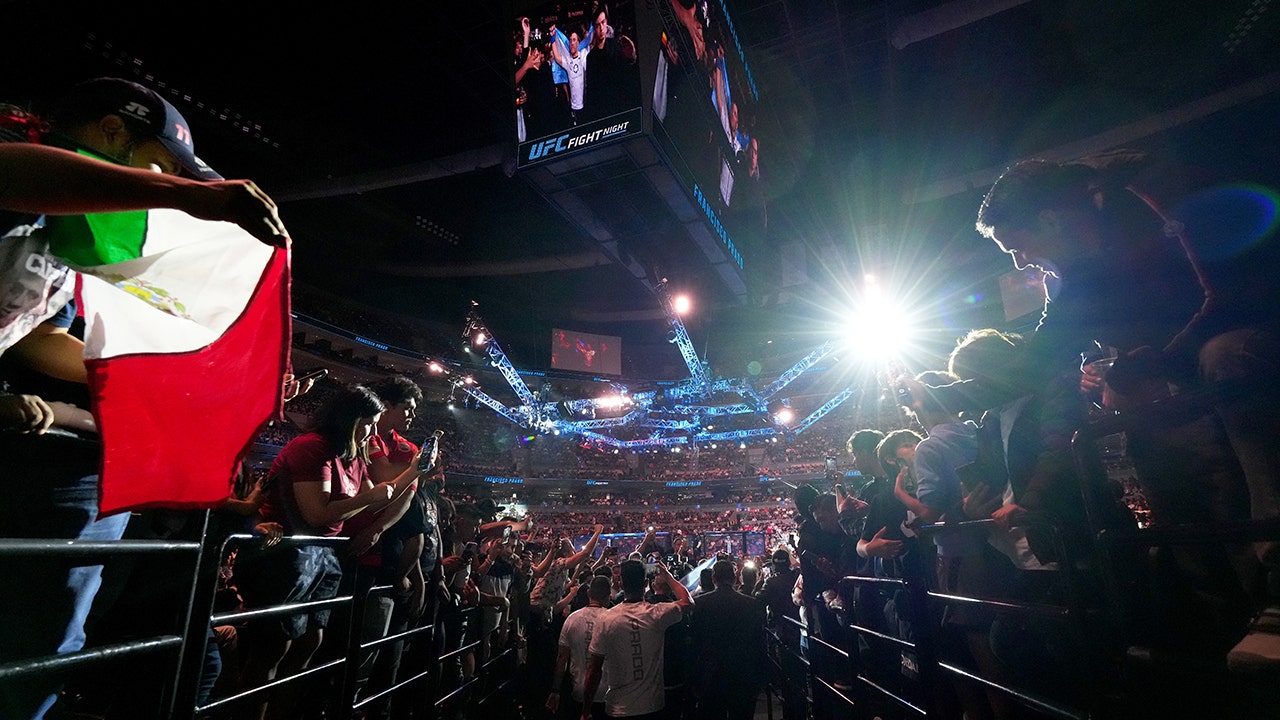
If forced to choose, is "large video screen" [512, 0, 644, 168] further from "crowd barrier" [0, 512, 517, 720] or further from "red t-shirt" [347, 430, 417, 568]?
"crowd barrier" [0, 512, 517, 720]

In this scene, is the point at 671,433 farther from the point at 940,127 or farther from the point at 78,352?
the point at 78,352

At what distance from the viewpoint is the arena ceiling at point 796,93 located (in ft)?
27.0

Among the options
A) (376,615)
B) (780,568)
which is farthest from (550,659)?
(376,615)

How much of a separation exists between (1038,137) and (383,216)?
1780cm

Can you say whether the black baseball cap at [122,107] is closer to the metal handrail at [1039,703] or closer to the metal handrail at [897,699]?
the metal handrail at [1039,703]

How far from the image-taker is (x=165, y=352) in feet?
4.61

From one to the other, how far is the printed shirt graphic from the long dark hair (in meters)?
1.29

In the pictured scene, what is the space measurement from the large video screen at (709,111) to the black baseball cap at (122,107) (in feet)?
15.8

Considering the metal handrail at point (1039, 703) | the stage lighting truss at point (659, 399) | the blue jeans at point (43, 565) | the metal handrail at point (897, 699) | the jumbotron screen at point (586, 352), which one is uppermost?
the jumbotron screen at point (586, 352)

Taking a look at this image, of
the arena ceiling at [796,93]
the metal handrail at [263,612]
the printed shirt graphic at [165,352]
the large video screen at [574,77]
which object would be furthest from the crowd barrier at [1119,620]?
the arena ceiling at [796,93]

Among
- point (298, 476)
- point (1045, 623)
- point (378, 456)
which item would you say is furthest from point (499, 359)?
point (1045, 623)

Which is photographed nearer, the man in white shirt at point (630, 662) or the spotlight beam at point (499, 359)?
the man in white shirt at point (630, 662)

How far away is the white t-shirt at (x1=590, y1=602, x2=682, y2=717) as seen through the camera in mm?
3674

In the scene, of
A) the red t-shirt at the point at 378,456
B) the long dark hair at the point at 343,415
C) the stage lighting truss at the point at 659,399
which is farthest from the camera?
the stage lighting truss at the point at 659,399
